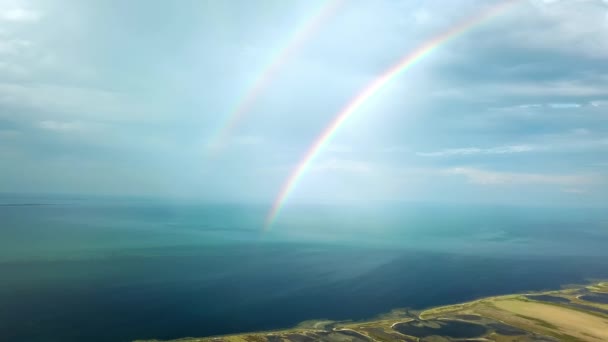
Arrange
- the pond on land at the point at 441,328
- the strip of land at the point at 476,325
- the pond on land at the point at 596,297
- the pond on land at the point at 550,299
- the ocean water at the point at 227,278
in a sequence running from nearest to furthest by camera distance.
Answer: the strip of land at the point at 476,325
the pond on land at the point at 441,328
the ocean water at the point at 227,278
the pond on land at the point at 550,299
the pond on land at the point at 596,297

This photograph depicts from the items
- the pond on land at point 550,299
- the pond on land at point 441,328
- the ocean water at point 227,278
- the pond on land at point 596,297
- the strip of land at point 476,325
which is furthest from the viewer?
the pond on land at point 596,297

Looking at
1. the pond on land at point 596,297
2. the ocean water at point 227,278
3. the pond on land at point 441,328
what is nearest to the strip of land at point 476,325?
the pond on land at point 441,328

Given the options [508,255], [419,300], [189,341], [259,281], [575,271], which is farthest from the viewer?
[508,255]

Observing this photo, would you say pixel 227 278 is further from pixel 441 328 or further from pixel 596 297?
pixel 596 297

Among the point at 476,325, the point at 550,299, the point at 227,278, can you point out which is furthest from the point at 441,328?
the point at 227,278

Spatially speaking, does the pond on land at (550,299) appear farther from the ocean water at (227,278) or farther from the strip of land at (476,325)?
the ocean water at (227,278)

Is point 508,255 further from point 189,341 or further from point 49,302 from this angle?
point 49,302

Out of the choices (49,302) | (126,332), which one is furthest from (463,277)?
(49,302)

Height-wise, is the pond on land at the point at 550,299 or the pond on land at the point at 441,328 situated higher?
the pond on land at the point at 550,299
